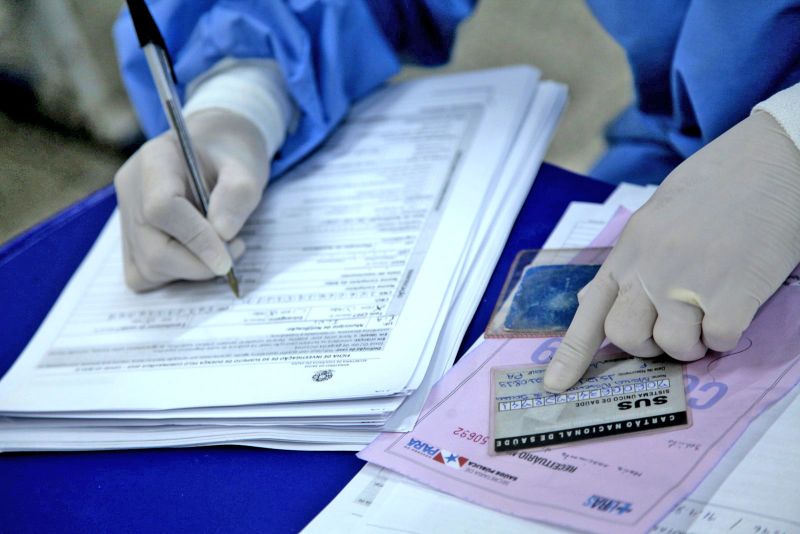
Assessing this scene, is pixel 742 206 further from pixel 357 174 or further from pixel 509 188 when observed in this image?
pixel 357 174

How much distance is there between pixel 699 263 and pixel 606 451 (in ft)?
0.40

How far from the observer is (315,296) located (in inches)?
23.7

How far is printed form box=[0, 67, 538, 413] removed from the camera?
1.75 feet

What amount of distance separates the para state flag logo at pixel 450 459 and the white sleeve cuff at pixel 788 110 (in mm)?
276

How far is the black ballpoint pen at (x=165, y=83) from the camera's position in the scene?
56cm

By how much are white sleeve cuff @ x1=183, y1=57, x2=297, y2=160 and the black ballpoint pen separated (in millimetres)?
136

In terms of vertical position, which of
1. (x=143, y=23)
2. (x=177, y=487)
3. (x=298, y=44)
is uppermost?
(x=143, y=23)

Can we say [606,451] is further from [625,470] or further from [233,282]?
[233,282]

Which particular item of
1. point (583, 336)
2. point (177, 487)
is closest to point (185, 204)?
point (177, 487)

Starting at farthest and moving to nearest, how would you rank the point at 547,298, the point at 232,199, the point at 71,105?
the point at 71,105 < the point at 232,199 < the point at 547,298

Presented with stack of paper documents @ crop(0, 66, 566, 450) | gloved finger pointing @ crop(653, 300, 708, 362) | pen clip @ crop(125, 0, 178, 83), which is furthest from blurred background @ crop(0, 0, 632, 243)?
gloved finger pointing @ crop(653, 300, 708, 362)

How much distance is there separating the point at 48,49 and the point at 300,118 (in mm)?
301

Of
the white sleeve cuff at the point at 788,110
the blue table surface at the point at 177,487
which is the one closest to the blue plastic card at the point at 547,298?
the blue table surface at the point at 177,487

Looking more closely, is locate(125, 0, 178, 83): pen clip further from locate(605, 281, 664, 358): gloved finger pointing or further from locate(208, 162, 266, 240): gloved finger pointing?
locate(605, 281, 664, 358): gloved finger pointing
